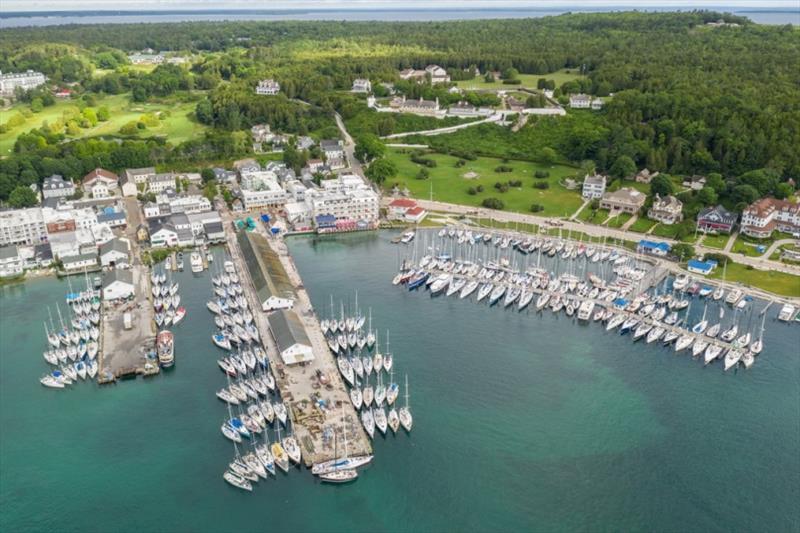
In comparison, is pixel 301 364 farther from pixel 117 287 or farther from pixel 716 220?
pixel 716 220

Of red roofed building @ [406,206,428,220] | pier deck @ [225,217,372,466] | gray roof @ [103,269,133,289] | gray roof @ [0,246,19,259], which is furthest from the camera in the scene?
red roofed building @ [406,206,428,220]

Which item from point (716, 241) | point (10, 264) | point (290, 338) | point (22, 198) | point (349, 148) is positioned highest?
point (22, 198)

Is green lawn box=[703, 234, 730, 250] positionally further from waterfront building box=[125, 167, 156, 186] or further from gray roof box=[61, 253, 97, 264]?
waterfront building box=[125, 167, 156, 186]

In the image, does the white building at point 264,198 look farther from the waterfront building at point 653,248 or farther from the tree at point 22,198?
the waterfront building at point 653,248

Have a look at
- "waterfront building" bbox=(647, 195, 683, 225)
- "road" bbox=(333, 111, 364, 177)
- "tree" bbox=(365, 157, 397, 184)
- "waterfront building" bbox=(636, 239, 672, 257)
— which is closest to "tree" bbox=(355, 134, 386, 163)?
"road" bbox=(333, 111, 364, 177)

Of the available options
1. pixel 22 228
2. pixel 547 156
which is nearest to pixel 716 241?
pixel 547 156

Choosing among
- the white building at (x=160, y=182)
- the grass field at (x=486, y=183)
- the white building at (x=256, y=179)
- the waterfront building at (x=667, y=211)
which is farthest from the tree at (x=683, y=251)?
the white building at (x=160, y=182)
